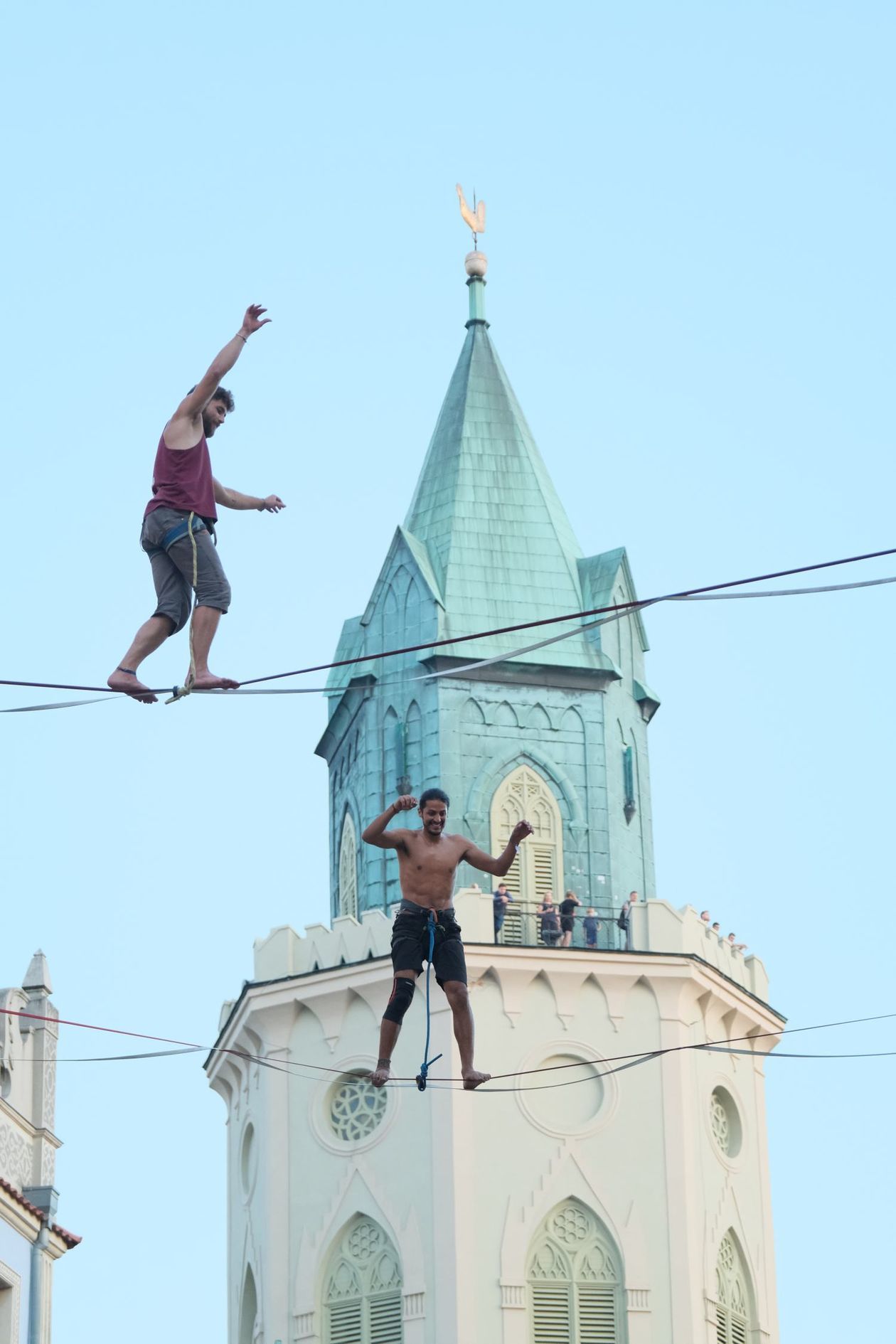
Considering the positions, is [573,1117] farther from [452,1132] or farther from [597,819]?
[597,819]

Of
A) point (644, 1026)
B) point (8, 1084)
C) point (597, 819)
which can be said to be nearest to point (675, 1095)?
point (644, 1026)

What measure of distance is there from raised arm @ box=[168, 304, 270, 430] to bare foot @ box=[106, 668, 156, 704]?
195 centimetres

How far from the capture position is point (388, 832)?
91.2 ft

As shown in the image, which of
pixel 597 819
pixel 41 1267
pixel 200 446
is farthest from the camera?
pixel 597 819

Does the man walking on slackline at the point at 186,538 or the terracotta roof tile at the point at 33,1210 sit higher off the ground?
the man walking on slackline at the point at 186,538

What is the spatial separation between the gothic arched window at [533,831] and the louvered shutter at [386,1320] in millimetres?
6513

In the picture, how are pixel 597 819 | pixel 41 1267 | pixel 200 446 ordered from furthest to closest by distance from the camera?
pixel 597 819 < pixel 41 1267 < pixel 200 446

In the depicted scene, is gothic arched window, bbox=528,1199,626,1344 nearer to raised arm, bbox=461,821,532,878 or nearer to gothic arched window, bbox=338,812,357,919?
gothic arched window, bbox=338,812,357,919

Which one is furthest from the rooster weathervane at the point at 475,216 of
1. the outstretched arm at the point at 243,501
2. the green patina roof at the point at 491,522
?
the outstretched arm at the point at 243,501

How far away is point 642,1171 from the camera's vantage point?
167 ft

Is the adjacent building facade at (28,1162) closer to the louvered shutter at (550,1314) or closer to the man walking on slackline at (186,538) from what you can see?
the man walking on slackline at (186,538)

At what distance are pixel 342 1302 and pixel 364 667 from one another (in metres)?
10.5

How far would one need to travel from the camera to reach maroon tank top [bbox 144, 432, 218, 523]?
86.1 feet

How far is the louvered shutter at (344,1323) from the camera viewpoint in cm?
5078
